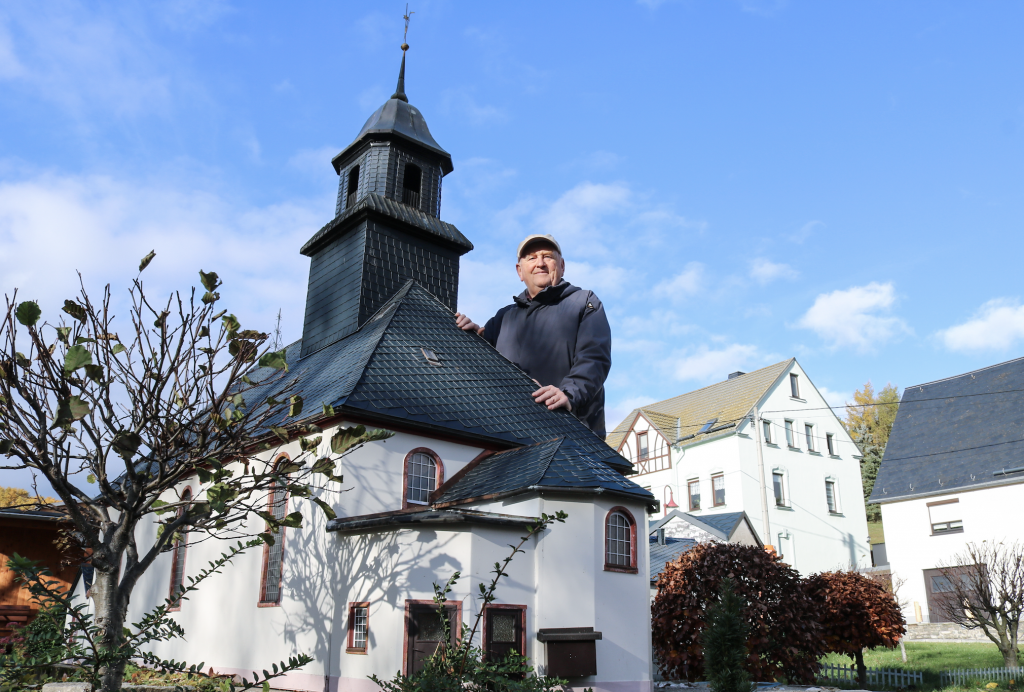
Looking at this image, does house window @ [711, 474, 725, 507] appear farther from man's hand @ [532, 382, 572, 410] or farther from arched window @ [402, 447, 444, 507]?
arched window @ [402, 447, 444, 507]

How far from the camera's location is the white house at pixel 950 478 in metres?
27.7

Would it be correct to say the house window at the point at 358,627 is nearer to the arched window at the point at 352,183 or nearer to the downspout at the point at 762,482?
the arched window at the point at 352,183

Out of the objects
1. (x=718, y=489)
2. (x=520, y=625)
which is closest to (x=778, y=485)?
(x=718, y=489)

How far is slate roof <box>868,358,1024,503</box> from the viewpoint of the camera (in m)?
28.6

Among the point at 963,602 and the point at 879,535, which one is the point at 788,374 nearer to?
the point at 963,602

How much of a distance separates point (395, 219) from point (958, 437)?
81.2ft

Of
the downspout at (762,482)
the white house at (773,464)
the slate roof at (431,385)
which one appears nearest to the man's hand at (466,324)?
the slate roof at (431,385)

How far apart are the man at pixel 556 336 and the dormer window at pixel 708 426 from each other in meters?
21.1

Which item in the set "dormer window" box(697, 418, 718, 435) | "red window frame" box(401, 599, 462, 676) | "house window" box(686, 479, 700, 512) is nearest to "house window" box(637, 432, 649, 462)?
"house window" box(686, 479, 700, 512)

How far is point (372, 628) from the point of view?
11.0 m

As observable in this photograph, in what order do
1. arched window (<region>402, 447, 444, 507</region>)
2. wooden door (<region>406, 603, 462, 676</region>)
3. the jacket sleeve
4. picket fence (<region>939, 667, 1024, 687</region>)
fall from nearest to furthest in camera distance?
wooden door (<region>406, 603, 462, 676</region>) < arched window (<region>402, 447, 444, 507</region>) < picket fence (<region>939, 667, 1024, 687</region>) < the jacket sleeve

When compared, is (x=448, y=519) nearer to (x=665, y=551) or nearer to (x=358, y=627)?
(x=358, y=627)

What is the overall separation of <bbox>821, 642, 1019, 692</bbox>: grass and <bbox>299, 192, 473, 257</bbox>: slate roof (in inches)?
548

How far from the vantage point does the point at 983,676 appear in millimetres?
14906
